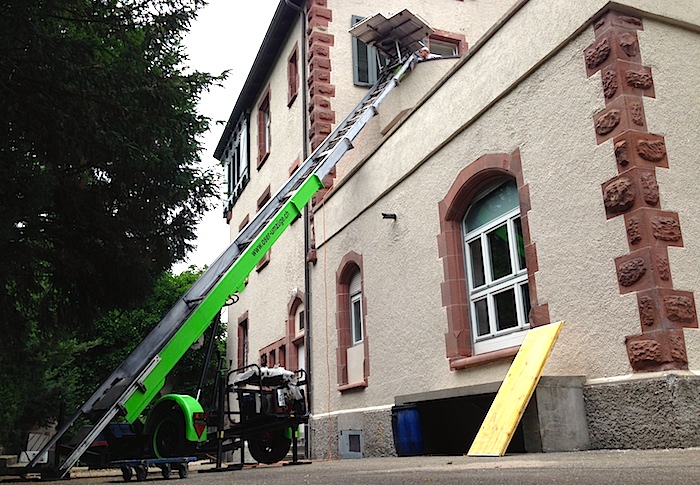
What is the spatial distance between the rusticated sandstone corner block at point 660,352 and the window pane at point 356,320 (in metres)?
7.07

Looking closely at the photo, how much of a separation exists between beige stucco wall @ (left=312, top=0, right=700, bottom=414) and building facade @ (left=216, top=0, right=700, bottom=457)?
25mm

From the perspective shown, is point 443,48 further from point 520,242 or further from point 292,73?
point 520,242

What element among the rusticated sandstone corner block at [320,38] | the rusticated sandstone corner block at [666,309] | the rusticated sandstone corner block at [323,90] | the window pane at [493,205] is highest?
the rusticated sandstone corner block at [320,38]

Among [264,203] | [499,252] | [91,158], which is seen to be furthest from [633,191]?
[264,203]

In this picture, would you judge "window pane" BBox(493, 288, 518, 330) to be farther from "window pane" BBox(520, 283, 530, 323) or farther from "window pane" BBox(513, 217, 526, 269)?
"window pane" BBox(513, 217, 526, 269)

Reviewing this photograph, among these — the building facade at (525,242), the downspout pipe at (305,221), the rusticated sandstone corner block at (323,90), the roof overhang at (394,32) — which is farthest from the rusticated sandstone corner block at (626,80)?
the rusticated sandstone corner block at (323,90)

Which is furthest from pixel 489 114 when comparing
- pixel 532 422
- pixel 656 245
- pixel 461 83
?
pixel 532 422

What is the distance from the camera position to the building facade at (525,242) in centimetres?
657

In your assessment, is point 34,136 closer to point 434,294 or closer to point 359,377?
point 434,294

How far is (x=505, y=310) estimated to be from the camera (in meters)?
8.88

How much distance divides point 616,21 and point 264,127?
14833mm

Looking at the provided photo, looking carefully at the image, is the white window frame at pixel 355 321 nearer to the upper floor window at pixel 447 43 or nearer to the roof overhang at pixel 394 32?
the roof overhang at pixel 394 32

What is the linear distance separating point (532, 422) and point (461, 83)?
5.01 metres

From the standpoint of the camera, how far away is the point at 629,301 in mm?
6656
